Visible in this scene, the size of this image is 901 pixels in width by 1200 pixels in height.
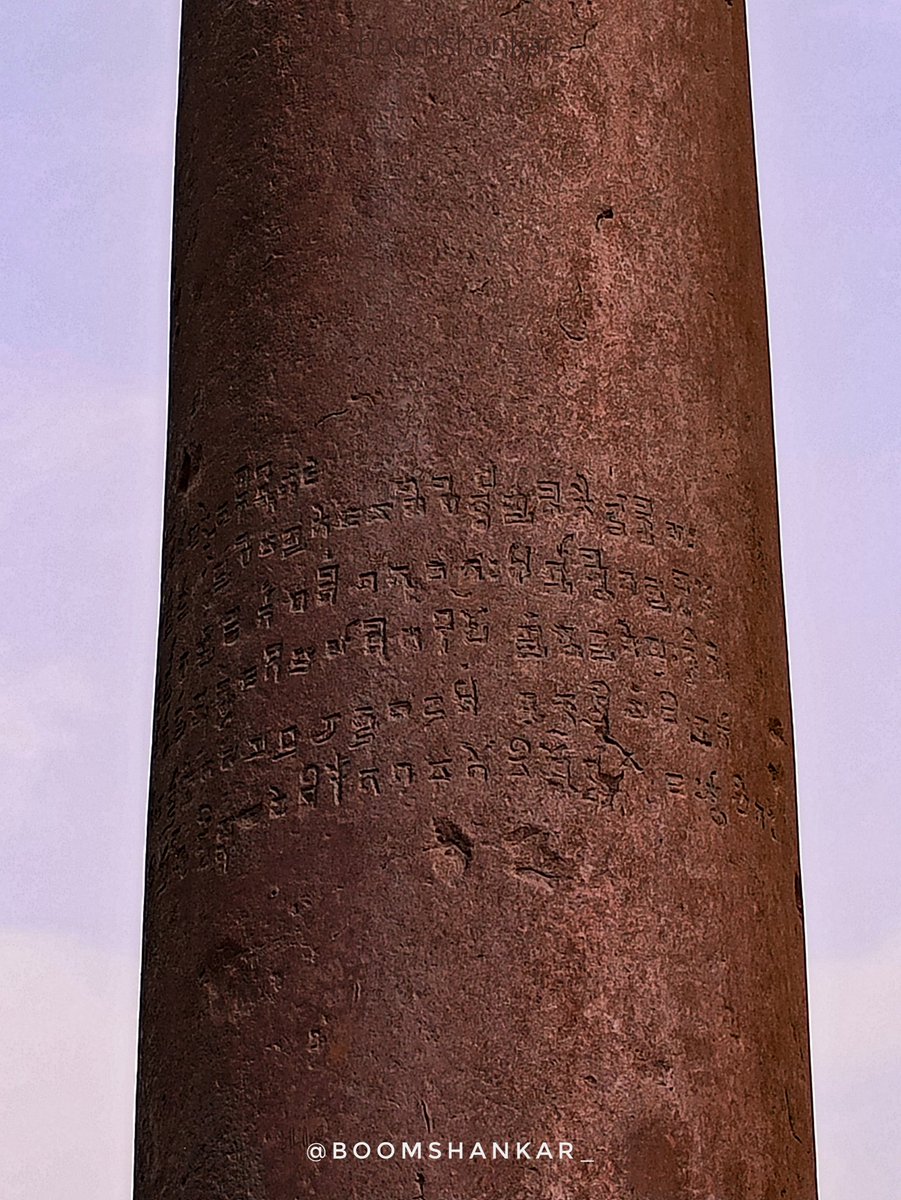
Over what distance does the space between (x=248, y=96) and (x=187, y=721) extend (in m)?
1.35

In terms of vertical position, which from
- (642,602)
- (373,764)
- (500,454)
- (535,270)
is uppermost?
(535,270)

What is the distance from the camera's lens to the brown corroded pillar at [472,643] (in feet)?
12.5

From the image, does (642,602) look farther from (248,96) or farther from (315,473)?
(248,96)

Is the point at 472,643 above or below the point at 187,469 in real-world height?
below

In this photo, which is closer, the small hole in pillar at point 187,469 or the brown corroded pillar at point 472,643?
the brown corroded pillar at point 472,643

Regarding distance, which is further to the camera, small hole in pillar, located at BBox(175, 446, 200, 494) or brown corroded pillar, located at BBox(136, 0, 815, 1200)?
small hole in pillar, located at BBox(175, 446, 200, 494)

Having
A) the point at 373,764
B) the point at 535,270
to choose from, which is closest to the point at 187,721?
the point at 373,764

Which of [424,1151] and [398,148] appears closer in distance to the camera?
[424,1151]

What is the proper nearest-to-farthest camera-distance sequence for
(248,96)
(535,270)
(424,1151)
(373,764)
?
(424,1151)
(373,764)
(535,270)
(248,96)

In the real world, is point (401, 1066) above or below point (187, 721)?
below

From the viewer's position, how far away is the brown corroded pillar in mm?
3799

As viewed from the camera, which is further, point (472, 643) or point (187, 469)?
point (187, 469)

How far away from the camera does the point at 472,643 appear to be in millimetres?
3953

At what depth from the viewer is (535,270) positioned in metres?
4.23
